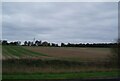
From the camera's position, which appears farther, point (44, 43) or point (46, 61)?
point (44, 43)

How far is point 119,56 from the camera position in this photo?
34.2 meters

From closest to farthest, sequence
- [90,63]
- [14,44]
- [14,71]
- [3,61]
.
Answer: [14,71]
[3,61]
[90,63]
[14,44]

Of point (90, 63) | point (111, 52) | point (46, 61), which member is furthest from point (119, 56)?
point (46, 61)

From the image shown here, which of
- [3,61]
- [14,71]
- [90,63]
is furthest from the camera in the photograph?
[90,63]

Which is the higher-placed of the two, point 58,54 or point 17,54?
point 17,54

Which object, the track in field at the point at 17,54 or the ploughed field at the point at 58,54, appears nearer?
the ploughed field at the point at 58,54

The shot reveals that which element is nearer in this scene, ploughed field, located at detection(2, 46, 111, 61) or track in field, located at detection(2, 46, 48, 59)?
ploughed field, located at detection(2, 46, 111, 61)

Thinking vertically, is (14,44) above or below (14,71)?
above

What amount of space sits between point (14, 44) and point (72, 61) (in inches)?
955

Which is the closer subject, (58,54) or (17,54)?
(17,54)

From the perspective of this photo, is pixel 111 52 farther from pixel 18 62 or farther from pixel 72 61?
pixel 18 62

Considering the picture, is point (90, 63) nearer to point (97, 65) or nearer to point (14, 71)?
point (97, 65)

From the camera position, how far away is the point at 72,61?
36656 millimetres

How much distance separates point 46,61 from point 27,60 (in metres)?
2.61
